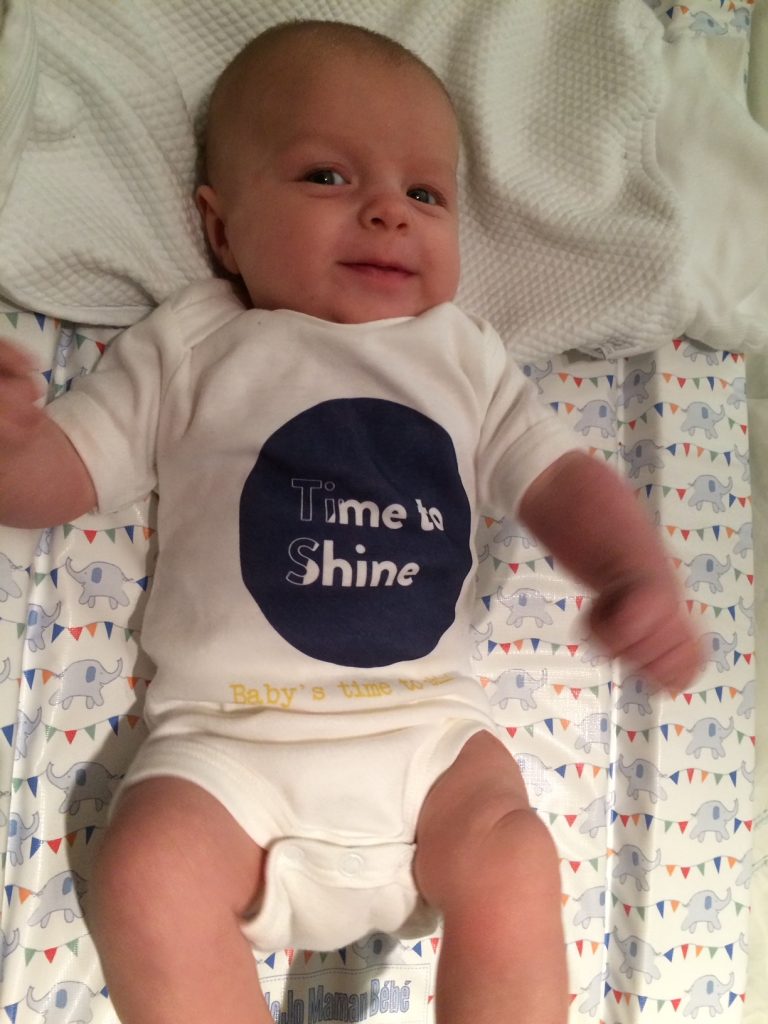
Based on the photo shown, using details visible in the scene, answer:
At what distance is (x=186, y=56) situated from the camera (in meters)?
1.03

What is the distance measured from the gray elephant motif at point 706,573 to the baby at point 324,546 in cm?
31

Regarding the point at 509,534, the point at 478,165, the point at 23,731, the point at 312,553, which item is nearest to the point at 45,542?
the point at 23,731

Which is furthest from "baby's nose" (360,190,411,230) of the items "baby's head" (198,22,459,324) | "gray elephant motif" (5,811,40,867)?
"gray elephant motif" (5,811,40,867)

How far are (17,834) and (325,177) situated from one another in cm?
71

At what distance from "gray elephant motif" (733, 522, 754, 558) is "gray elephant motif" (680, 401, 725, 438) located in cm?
→ 13

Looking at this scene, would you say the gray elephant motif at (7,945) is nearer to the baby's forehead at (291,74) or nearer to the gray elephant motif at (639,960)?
the gray elephant motif at (639,960)

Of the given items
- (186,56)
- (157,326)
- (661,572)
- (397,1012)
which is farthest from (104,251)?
(397,1012)

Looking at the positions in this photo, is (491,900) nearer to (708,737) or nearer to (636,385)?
(708,737)

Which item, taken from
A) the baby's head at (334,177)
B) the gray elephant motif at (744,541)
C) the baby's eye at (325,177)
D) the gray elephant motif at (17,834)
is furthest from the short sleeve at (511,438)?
the gray elephant motif at (17,834)

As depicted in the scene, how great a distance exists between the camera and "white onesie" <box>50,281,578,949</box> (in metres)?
0.83

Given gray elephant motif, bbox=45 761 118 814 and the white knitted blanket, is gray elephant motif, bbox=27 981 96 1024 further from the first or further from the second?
the white knitted blanket

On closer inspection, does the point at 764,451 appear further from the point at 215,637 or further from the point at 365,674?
the point at 215,637

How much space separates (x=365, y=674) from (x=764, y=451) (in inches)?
29.9

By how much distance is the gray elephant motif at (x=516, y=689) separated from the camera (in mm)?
1098
